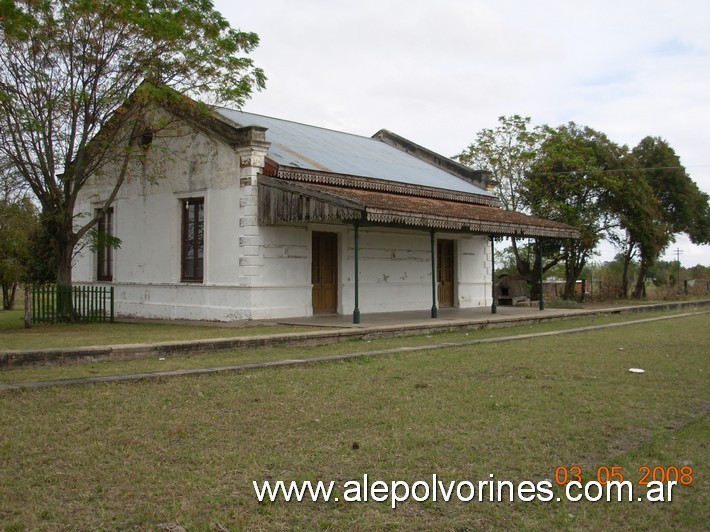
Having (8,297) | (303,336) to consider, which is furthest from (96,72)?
(8,297)

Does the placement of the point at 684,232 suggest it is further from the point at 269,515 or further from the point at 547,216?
the point at 269,515

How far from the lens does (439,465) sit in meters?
4.86

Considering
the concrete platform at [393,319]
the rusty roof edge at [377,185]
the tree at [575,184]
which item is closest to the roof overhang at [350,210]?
the rusty roof edge at [377,185]

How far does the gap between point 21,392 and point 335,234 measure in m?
11.9

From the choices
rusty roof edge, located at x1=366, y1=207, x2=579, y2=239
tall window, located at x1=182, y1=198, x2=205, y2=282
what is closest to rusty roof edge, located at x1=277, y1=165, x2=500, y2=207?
tall window, located at x1=182, y1=198, x2=205, y2=282

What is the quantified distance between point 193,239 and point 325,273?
365 cm

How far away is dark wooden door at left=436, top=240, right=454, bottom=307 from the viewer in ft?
72.9

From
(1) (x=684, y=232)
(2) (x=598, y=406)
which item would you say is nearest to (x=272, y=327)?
(2) (x=598, y=406)

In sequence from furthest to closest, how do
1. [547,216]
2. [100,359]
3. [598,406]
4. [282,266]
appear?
[547,216] < [282,266] < [100,359] < [598,406]

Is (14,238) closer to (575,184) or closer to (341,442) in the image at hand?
(341,442)

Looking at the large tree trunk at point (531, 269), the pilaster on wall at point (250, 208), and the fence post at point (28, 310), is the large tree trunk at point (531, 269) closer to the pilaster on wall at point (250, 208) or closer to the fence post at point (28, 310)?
the pilaster on wall at point (250, 208)

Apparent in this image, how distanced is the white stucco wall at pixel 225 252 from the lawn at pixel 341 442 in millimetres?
7899

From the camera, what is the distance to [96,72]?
631 inches

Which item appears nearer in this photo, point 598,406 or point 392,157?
point 598,406
